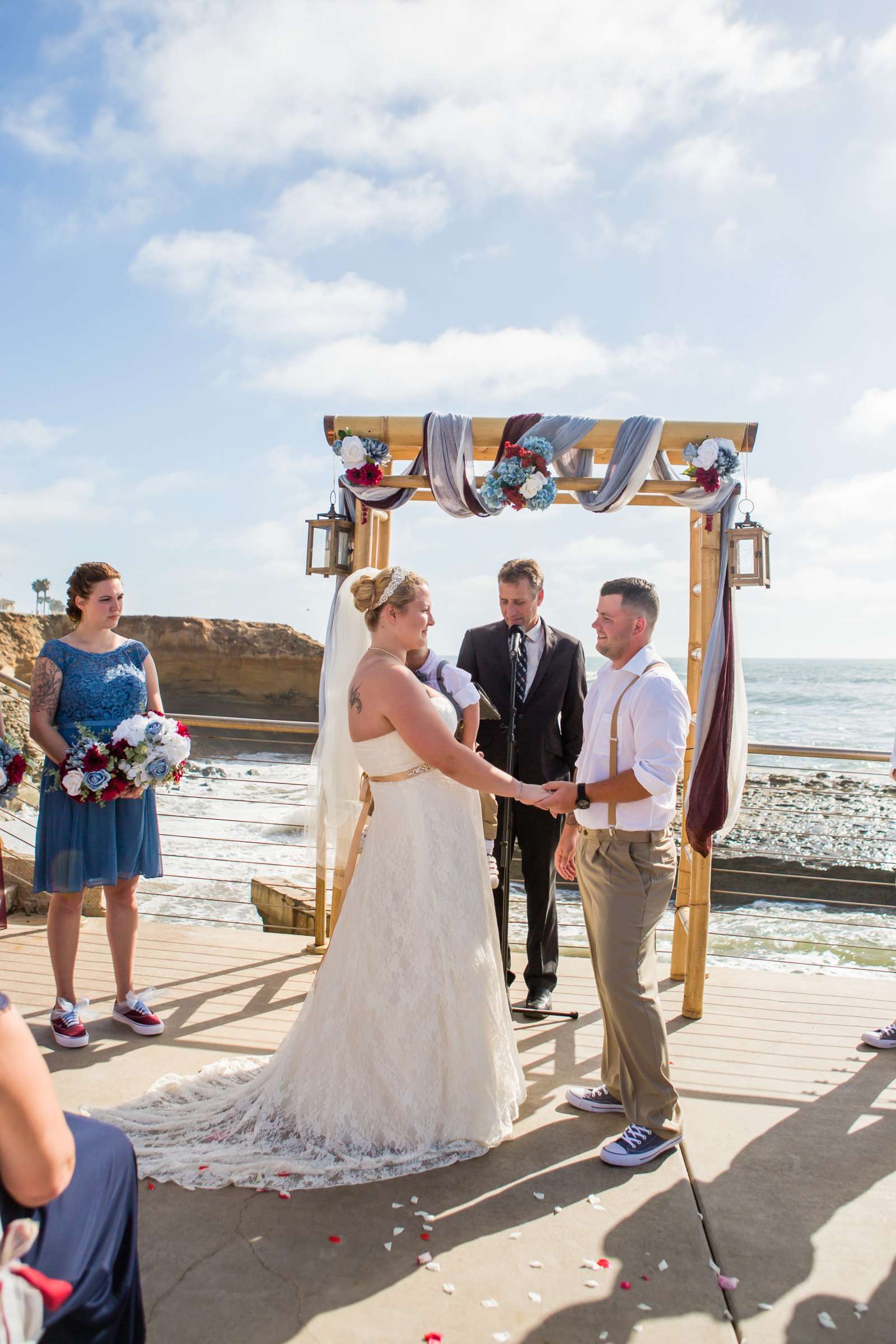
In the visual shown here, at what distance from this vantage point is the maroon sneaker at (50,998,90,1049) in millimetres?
3732

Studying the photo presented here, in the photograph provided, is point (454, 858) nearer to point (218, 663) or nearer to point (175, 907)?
point (175, 907)

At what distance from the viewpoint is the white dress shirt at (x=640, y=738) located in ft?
9.58

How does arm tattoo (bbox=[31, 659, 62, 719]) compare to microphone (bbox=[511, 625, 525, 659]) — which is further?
microphone (bbox=[511, 625, 525, 659])

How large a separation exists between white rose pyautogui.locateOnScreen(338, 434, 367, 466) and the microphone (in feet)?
4.05

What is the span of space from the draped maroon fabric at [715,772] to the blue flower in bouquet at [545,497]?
107 cm

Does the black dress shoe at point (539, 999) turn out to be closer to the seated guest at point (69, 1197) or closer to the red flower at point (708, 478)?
the red flower at point (708, 478)

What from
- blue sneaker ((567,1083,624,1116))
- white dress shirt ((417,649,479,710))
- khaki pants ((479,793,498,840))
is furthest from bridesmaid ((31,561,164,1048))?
blue sneaker ((567,1083,624,1116))

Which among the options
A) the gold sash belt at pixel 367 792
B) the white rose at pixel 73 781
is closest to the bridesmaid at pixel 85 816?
the white rose at pixel 73 781

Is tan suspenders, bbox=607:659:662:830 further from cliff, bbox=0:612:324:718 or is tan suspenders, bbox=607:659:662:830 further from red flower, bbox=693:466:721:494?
cliff, bbox=0:612:324:718

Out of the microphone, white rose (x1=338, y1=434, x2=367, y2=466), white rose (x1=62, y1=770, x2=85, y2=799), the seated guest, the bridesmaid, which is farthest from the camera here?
white rose (x1=338, y1=434, x2=367, y2=466)

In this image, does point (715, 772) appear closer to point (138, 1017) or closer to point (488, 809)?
point (488, 809)

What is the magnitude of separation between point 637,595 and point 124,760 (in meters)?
2.22

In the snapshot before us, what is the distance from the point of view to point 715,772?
4.39 m

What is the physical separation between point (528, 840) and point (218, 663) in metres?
34.1
